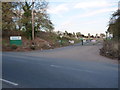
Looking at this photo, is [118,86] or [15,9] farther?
[15,9]

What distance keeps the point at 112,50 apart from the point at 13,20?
2442 centimetres

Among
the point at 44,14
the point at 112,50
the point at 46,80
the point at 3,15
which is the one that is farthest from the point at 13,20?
the point at 46,80

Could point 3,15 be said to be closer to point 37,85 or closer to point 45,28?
point 45,28

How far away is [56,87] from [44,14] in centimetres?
3013

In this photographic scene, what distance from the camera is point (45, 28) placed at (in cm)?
3622

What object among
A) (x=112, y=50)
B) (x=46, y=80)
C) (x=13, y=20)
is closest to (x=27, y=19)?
(x=13, y=20)

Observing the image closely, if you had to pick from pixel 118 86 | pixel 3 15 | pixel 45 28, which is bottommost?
pixel 118 86

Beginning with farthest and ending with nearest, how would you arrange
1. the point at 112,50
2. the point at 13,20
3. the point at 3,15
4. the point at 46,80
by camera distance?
1. the point at 13,20
2. the point at 3,15
3. the point at 112,50
4. the point at 46,80

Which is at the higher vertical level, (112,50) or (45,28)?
(45,28)

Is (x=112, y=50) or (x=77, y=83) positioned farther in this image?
(x=112, y=50)

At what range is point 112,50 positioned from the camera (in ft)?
51.8

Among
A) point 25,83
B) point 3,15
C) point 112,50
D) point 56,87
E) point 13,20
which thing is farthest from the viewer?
point 13,20

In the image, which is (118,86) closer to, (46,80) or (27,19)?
(46,80)

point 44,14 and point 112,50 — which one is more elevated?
point 44,14
